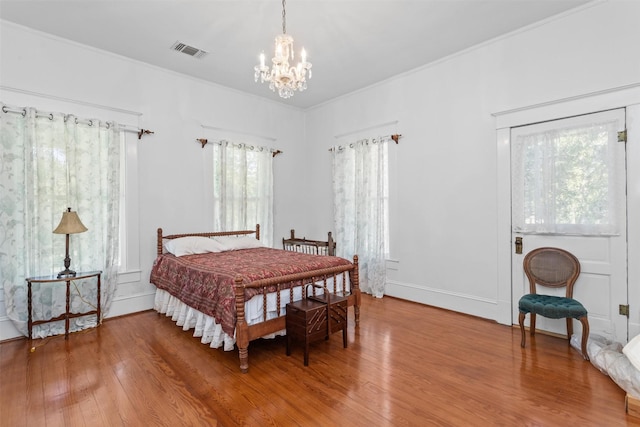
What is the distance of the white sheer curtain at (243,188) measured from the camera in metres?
4.80

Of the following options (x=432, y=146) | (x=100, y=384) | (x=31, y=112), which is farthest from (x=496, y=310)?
(x=31, y=112)

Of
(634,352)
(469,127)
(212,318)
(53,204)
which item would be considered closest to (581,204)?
(469,127)

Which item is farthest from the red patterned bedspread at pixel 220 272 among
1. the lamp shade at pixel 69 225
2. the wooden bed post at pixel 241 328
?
the lamp shade at pixel 69 225

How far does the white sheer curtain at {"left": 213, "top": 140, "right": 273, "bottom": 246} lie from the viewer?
4797 mm

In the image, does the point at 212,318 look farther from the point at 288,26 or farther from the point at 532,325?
the point at 532,325

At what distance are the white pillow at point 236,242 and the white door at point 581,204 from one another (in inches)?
128

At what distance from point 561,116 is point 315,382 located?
3.37m

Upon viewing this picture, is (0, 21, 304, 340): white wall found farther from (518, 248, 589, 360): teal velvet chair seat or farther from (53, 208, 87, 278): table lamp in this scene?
(518, 248, 589, 360): teal velvet chair seat

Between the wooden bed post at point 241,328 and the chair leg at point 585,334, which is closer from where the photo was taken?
the wooden bed post at point 241,328

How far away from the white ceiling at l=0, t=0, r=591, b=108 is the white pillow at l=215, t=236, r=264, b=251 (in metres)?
2.28

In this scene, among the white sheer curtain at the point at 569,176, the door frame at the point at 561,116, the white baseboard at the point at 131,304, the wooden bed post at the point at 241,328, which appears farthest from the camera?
the white baseboard at the point at 131,304

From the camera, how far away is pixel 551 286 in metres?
3.24

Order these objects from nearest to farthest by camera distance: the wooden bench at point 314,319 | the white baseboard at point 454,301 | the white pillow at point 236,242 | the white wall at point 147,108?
the wooden bench at point 314,319 → the white wall at point 147,108 → the white baseboard at point 454,301 → the white pillow at point 236,242

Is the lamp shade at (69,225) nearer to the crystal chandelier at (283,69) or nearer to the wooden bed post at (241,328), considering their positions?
the wooden bed post at (241,328)
